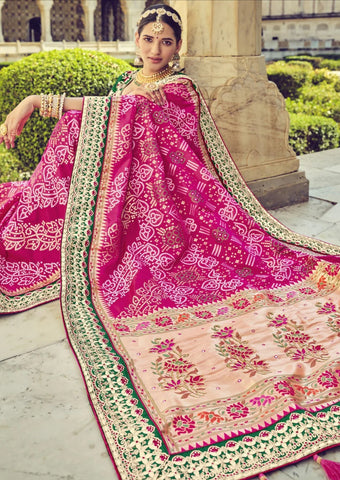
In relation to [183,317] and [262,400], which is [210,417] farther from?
[183,317]

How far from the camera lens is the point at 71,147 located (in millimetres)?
2363

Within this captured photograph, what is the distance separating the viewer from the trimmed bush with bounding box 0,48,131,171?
14.6 feet

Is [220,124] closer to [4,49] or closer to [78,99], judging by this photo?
[78,99]

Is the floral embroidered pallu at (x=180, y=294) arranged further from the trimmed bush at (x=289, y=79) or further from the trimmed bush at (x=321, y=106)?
the trimmed bush at (x=289, y=79)

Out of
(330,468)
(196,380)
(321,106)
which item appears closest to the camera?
(330,468)

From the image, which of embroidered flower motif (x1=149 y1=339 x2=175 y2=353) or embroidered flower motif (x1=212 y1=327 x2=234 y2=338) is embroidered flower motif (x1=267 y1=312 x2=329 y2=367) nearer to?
embroidered flower motif (x1=212 y1=327 x2=234 y2=338)

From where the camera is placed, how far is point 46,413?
152 centimetres

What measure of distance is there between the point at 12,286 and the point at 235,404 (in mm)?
1164

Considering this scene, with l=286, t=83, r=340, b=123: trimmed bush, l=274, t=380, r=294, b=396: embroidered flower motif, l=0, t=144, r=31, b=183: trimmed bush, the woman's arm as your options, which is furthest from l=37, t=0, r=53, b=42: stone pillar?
l=274, t=380, r=294, b=396: embroidered flower motif

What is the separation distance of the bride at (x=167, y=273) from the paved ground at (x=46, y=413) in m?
0.05

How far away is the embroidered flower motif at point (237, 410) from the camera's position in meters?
1.43

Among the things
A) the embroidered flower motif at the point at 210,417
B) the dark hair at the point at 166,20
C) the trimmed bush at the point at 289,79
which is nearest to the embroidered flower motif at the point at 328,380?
the embroidered flower motif at the point at 210,417

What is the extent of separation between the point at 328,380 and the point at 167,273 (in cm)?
86

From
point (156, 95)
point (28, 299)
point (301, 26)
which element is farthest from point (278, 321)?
point (301, 26)
